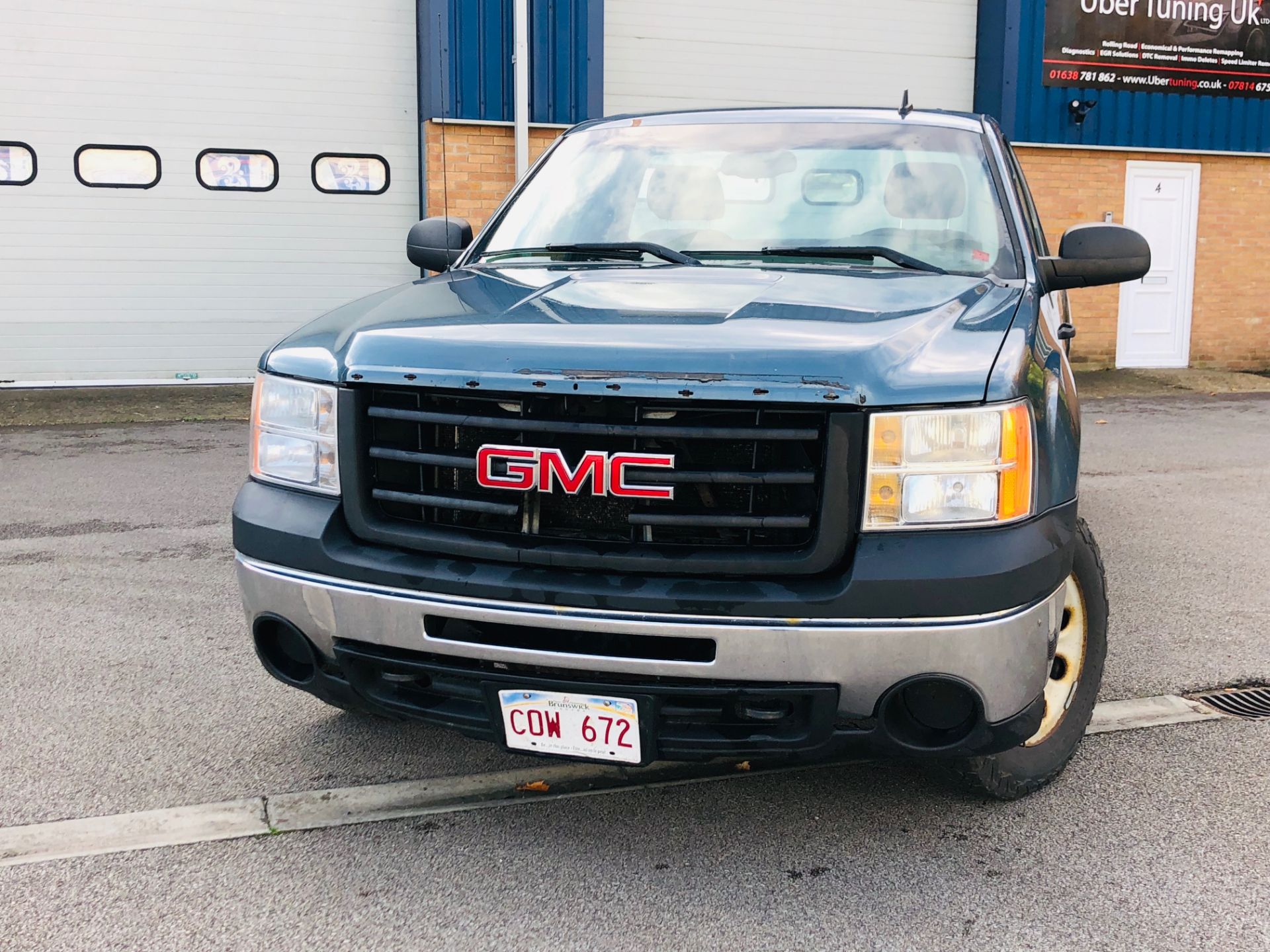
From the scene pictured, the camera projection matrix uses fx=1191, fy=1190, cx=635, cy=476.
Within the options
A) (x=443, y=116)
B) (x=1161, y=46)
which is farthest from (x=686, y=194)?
(x=1161, y=46)

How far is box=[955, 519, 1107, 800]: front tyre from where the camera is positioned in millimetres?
3053

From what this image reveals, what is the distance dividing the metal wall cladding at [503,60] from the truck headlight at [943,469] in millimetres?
10673

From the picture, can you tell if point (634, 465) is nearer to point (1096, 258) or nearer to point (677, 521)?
point (677, 521)

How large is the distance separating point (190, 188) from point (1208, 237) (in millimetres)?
12087

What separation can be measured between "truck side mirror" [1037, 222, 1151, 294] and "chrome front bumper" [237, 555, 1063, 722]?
55.5 inches

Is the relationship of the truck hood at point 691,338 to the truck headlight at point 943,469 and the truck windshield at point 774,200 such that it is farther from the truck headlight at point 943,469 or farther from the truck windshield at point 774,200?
the truck windshield at point 774,200

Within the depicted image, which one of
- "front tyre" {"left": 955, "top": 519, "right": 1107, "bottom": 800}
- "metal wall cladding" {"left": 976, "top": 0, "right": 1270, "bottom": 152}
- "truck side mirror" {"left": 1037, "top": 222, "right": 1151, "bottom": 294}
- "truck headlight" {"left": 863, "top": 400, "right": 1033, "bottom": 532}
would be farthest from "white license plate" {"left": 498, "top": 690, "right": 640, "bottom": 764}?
"metal wall cladding" {"left": 976, "top": 0, "right": 1270, "bottom": 152}

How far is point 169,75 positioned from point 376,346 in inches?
422

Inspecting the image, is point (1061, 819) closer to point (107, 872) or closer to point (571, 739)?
point (571, 739)

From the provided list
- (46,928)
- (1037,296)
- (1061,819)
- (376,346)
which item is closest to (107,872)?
(46,928)

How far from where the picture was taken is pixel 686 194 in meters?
3.84

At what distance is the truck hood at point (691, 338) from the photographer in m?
2.40

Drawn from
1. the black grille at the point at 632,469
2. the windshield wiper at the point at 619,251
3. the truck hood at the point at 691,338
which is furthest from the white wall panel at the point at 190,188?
the black grille at the point at 632,469

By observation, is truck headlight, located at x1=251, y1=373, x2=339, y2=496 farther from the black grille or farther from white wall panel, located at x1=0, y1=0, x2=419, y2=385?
white wall panel, located at x1=0, y1=0, x2=419, y2=385
